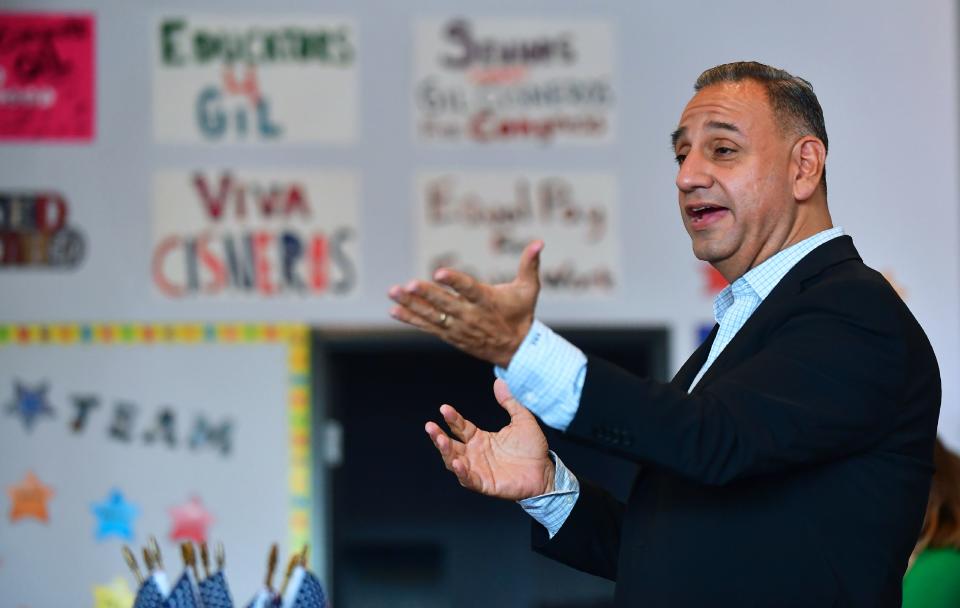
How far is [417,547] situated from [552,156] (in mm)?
1798

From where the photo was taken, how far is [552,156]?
Result: 375 centimetres

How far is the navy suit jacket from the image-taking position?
4.19ft

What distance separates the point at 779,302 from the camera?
57.9 inches

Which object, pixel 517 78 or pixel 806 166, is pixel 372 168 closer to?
pixel 517 78

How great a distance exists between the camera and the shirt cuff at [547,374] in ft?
4.16

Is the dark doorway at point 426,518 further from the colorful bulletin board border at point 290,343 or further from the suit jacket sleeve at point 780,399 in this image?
the suit jacket sleeve at point 780,399

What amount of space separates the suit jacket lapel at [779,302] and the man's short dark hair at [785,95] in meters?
0.10

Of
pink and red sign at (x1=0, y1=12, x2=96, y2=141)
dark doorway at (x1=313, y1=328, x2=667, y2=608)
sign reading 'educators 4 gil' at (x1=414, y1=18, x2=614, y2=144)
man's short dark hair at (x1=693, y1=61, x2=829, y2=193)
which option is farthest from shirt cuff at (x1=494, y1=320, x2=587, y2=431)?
dark doorway at (x1=313, y1=328, x2=667, y2=608)

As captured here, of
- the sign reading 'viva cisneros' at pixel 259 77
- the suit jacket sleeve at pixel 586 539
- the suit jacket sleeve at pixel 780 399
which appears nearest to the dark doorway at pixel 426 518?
the sign reading 'viva cisneros' at pixel 259 77

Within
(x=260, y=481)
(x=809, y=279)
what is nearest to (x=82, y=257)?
(x=260, y=481)

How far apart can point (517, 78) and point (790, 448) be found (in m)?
2.57

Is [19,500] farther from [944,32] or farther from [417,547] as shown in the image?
[944,32]

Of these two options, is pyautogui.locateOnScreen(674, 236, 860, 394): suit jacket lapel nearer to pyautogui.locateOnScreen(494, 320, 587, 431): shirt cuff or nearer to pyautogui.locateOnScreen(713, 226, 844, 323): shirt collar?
pyautogui.locateOnScreen(713, 226, 844, 323): shirt collar

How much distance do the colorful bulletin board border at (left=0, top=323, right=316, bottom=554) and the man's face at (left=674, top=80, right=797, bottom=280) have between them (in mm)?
2180
